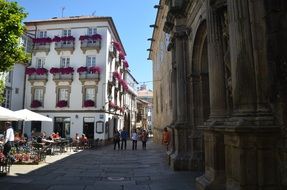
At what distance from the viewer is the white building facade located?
34562 millimetres

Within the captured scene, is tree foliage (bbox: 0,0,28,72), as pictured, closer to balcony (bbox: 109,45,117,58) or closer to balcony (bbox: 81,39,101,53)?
balcony (bbox: 81,39,101,53)

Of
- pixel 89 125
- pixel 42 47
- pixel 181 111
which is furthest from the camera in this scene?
pixel 42 47

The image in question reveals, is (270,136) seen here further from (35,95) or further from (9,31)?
(35,95)

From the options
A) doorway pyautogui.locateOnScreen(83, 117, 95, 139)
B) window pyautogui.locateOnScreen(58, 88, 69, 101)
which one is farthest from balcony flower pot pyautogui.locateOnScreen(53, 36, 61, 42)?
doorway pyautogui.locateOnScreen(83, 117, 95, 139)

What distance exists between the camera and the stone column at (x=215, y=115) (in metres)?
7.86

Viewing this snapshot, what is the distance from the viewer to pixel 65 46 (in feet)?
118

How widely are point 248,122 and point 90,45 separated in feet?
101

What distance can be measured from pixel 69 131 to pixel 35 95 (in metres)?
6.24

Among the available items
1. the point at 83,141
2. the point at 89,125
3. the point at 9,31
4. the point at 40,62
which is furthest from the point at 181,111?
the point at 40,62

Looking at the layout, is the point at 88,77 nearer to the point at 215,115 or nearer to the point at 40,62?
the point at 40,62

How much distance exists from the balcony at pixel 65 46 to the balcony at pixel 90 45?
129cm

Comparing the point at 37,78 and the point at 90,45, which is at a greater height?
the point at 90,45

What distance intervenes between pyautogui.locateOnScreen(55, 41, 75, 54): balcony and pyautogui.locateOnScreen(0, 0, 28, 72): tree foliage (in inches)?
744

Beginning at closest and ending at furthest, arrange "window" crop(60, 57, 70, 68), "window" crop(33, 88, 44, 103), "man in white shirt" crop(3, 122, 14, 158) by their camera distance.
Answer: "man in white shirt" crop(3, 122, 14, 158) → "window" crop(60, 57, 70, 68) → "window" crop(33, 88, 44, 103)
